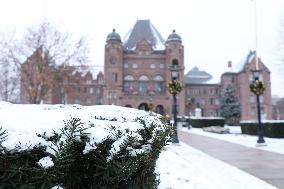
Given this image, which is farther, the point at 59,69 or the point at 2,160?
the point at 59,69

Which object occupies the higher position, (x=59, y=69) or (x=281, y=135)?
(x=59, y=69)

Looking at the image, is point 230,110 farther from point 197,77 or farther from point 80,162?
point 80,162

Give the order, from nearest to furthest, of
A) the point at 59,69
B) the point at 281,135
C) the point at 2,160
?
the point at 2,160 → the point at 281,135 → the point at 59,69

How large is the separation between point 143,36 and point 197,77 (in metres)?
26.3

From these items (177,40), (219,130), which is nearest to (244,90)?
(177,40)

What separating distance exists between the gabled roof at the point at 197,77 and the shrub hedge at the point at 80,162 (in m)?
106

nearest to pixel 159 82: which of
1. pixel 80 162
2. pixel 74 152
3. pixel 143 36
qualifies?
pixel 143 36

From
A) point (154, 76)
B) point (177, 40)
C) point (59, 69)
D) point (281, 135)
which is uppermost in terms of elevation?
point (177, 40)

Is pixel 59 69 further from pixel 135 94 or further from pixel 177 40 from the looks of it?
pixel 177 40

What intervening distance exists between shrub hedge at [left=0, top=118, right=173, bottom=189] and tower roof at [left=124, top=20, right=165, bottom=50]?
3537 inches

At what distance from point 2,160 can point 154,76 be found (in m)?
89.2

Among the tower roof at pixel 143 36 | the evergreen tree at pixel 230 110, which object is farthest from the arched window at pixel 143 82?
the evergreen tree at pixel 230 110

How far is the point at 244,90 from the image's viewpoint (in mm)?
92125

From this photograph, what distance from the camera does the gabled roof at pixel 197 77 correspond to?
359 feet
